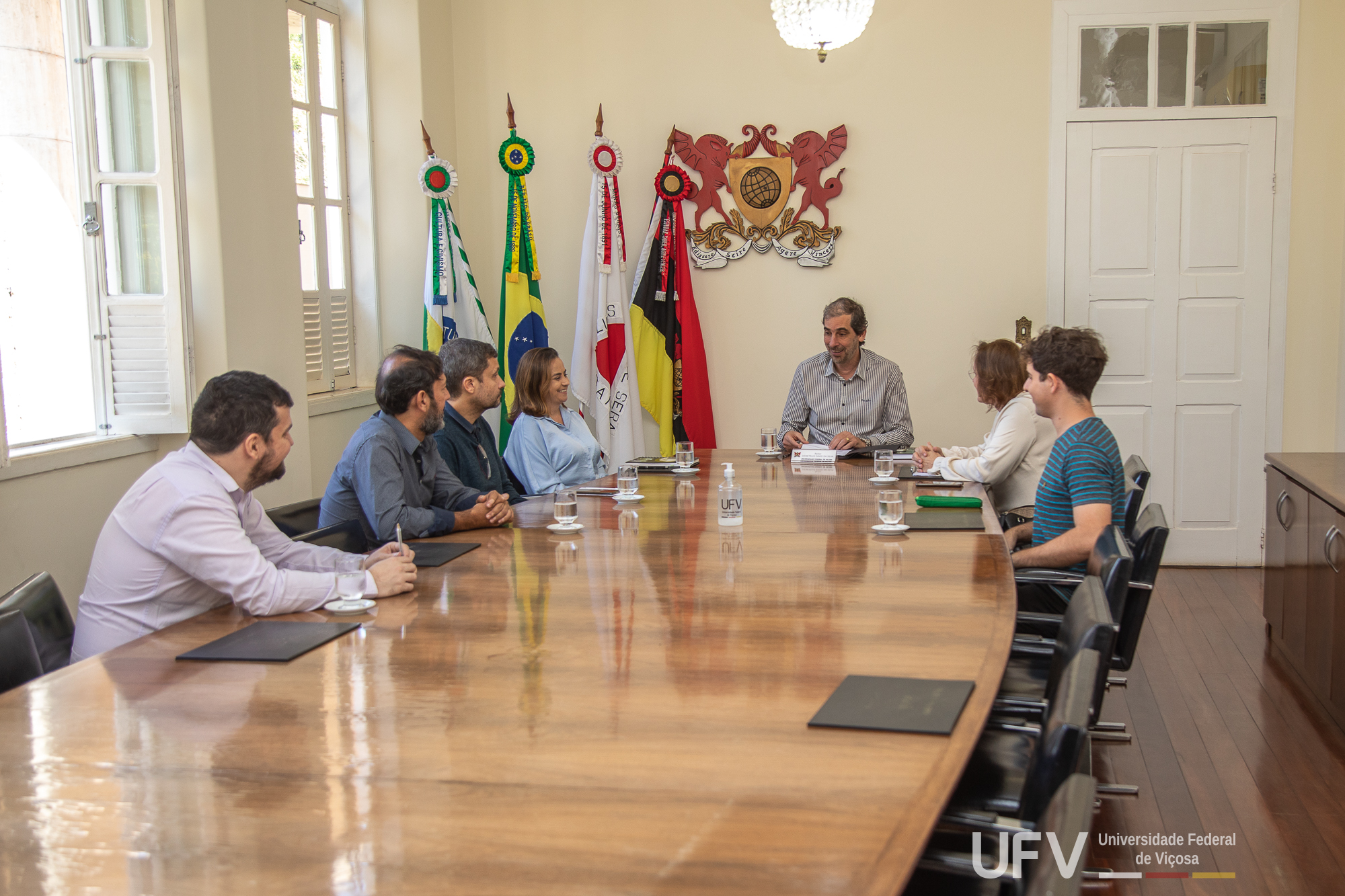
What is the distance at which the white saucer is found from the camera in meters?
2.30

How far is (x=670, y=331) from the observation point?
19.2ft

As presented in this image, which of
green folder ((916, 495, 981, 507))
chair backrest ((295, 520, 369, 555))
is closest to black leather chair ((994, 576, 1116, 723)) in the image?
green folder ((916, 495, 981, 507))

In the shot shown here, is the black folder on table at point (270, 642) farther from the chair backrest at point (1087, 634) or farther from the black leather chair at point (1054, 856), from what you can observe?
the chair backrest at point (1087, 634)

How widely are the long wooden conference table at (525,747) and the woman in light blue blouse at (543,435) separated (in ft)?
5.60

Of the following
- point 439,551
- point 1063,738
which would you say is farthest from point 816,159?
point 1063,738

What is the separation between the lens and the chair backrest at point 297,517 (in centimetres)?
327

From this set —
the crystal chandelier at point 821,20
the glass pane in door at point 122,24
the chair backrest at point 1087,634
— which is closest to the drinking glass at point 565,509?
the chair backrest at point 1087,634

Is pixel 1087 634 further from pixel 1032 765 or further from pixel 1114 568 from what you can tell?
pixel 1114 568

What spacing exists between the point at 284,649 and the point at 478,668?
1.35ft

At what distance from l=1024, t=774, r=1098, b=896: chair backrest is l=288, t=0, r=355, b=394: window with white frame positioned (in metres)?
4.38

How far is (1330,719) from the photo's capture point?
3.52 m

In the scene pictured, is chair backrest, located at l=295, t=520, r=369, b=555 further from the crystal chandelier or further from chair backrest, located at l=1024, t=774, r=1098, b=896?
the crystal chandelier

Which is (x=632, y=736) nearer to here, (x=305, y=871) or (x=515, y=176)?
(x=305, y=871)

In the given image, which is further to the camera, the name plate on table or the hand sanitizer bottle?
the name plate on table
